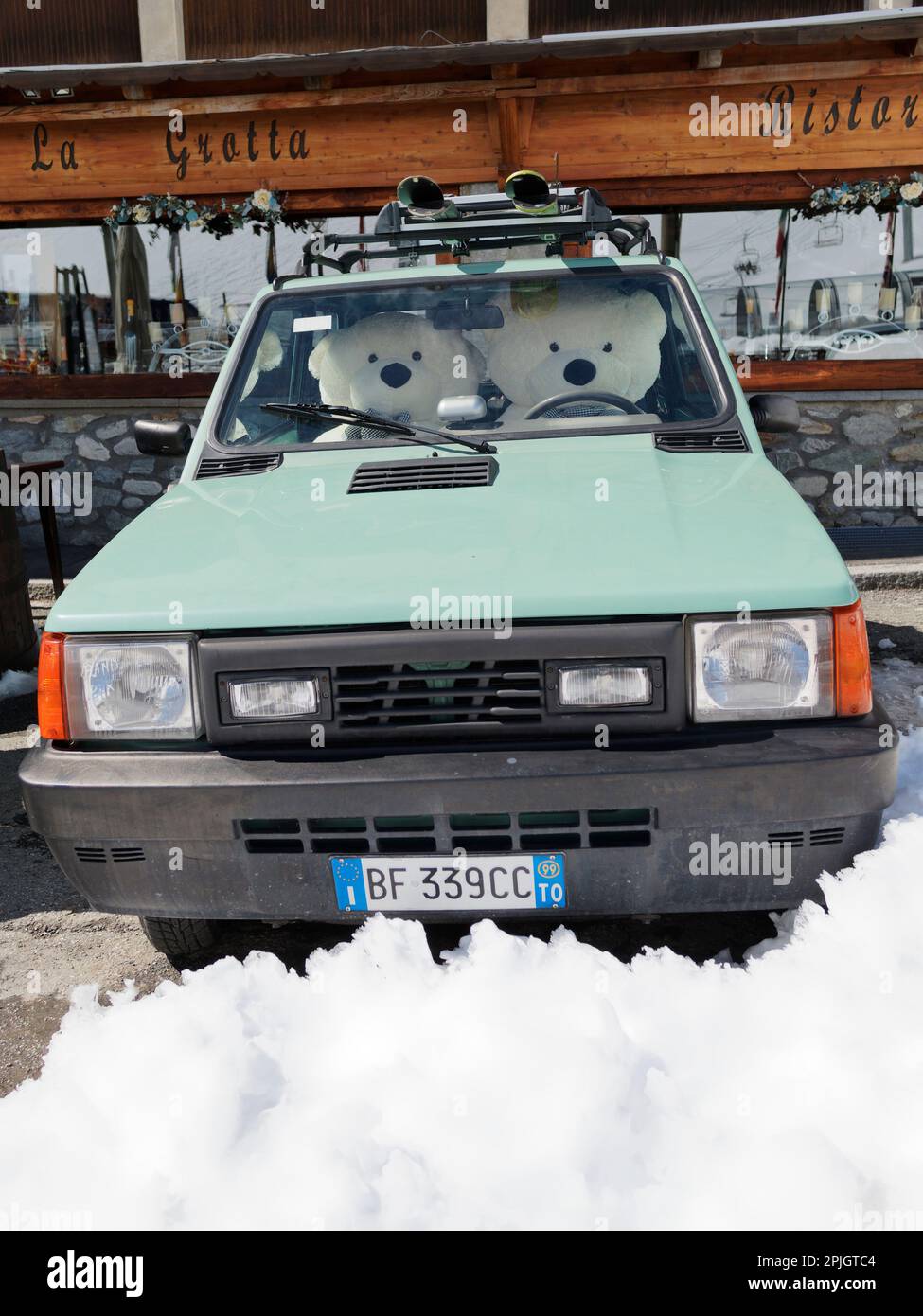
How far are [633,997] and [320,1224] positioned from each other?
87cm

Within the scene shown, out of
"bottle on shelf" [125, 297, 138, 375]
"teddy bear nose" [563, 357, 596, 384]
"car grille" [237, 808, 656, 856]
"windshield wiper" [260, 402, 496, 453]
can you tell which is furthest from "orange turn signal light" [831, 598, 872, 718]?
"bottle on shelf" [125, 297, 138, 375]

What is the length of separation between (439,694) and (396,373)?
1.69m

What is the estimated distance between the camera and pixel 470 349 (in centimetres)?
377

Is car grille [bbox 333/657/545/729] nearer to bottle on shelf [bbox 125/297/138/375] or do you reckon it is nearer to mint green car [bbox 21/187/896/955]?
mint green car [bbox 21/187/896/955]

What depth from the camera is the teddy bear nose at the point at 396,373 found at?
375cm

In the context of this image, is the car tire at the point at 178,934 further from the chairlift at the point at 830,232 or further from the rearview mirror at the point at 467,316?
the chairlift at the point at 830,232

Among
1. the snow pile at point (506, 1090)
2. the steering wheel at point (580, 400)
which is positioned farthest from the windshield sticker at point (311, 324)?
the snow pile at point (506, 1090)

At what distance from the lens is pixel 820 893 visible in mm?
2555

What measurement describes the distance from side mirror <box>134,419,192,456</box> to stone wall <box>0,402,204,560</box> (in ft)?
19.7

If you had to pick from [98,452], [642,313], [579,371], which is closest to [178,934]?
[579,371]

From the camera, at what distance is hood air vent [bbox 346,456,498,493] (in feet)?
10.1

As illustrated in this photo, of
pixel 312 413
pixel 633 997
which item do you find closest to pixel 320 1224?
pixel 633 997

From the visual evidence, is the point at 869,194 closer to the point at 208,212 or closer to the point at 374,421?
the point at 208,212
